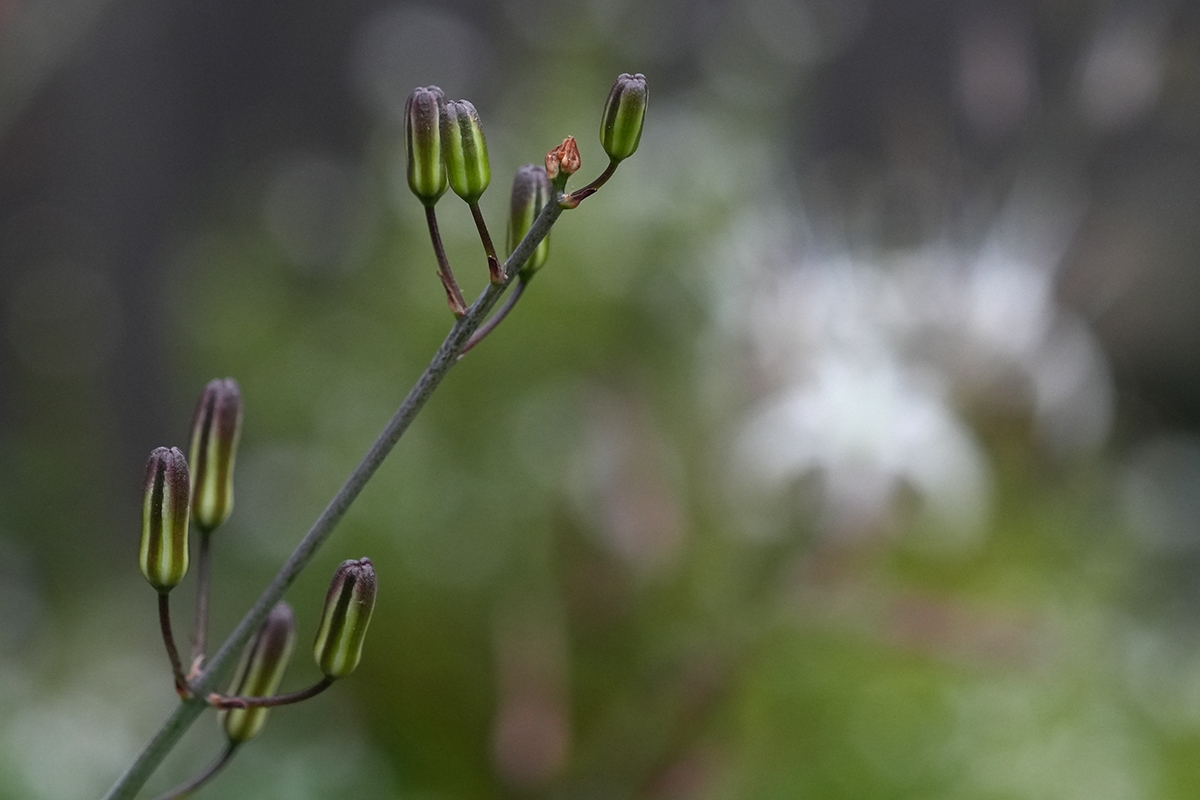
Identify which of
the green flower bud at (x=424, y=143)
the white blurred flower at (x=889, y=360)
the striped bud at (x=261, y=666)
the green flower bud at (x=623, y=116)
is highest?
A: the white blurred flower at (x=889, y=360)

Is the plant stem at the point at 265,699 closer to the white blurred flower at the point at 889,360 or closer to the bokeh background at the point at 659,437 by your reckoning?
the bokeh background at the point at 659,437

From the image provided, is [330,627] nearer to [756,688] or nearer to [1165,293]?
[756,688]

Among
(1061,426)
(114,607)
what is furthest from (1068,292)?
(114,607)

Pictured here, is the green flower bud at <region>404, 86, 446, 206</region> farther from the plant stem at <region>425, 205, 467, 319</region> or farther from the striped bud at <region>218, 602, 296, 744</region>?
the striped bud at <region>218, 602, 296, 744</region>

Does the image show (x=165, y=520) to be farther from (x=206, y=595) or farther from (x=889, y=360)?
(x=889, y=360)

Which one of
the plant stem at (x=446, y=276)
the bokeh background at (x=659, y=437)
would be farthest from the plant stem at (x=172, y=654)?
the bokeh background at (x=659, y=437)

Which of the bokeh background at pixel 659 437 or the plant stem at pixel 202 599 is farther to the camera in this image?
the bokeh background at pixel 659 437
